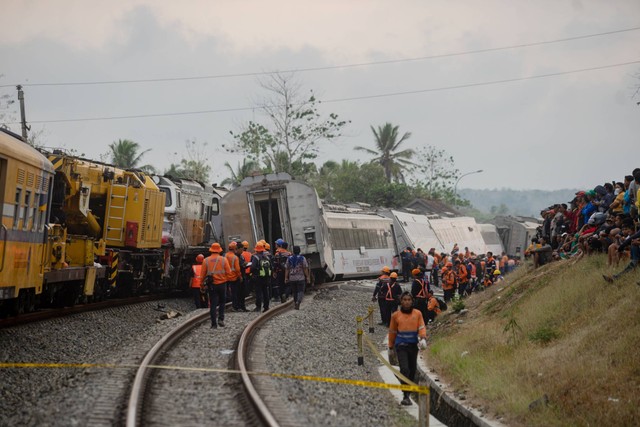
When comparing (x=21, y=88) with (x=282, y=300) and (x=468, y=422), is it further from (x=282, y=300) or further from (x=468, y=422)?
(x=468, y=422)

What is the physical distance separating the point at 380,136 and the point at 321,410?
240ft

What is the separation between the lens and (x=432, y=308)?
2225 cm

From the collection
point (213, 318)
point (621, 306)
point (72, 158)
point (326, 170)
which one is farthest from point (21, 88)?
point (326, 170)

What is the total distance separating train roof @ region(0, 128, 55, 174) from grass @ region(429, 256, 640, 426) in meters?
7.80

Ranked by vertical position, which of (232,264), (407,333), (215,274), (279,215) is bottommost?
(407,333)

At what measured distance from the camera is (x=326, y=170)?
266ft

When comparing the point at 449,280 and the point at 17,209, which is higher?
the point at 17,209

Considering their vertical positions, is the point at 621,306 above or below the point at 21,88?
below

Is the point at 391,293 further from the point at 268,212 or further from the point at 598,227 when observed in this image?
the point at 268,212

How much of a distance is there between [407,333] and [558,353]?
2.51m

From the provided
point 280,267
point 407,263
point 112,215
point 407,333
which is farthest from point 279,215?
point 407,333

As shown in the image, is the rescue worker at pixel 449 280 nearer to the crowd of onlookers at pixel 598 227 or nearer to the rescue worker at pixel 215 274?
the crowd of onlookers at pixel 598 227

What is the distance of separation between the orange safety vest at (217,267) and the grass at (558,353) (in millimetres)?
4314

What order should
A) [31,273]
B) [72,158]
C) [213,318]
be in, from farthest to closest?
[72,158] < [213,318] < [31,273]
